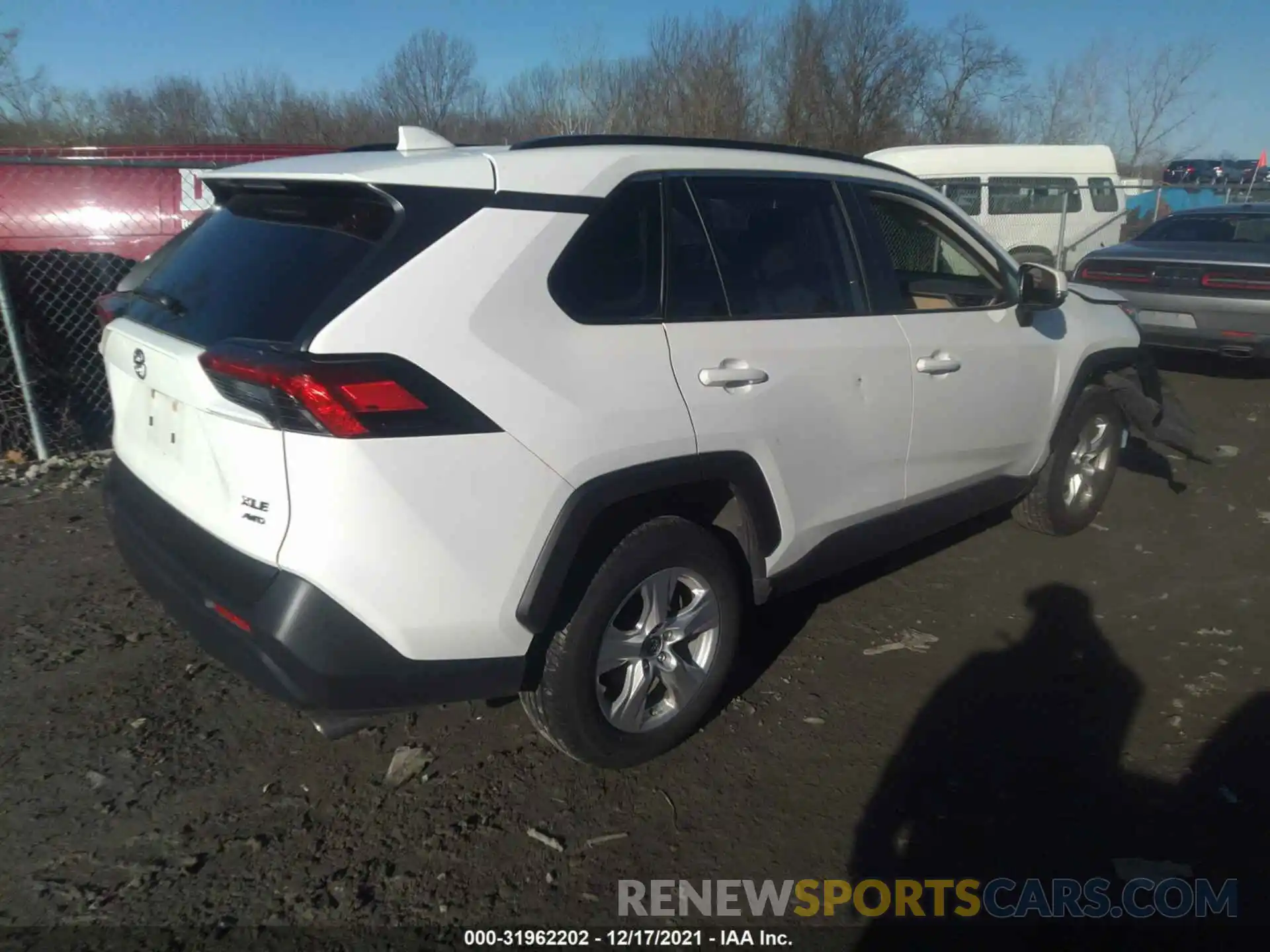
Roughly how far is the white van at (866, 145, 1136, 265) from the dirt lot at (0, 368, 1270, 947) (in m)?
11.8

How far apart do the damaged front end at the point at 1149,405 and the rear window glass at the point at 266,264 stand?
413 centimetres

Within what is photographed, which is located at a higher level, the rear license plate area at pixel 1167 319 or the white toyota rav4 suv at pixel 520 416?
the white toyota rav4 suv at pixel 520 416

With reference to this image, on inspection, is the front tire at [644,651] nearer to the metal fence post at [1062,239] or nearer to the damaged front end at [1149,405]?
the damaged front end at [1149,405]

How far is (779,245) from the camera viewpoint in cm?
339

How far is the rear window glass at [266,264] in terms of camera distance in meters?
2.44

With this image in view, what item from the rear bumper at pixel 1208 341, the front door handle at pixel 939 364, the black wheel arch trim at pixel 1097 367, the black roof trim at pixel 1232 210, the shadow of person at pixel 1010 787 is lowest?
the shadow of person at pixel 1010 787

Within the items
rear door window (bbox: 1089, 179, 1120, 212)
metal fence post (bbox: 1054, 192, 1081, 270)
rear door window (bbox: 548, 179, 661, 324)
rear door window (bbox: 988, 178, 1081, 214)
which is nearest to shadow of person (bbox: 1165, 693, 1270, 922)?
rear door window (bbox: 548, 179, 661, 324)

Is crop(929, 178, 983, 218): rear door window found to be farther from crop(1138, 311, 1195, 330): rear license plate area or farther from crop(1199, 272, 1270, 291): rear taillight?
crop(1199, 272, 1270, 291): rear taillight

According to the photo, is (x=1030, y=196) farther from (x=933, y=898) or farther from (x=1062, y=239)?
(x=933, y=898)

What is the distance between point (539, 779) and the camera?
10.2 ft

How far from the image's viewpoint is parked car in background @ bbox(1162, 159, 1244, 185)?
32562 millimetres

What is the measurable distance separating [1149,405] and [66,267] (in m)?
6.75

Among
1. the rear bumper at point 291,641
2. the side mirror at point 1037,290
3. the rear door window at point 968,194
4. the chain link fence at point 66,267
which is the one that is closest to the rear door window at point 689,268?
the rear bumper at point 291,641

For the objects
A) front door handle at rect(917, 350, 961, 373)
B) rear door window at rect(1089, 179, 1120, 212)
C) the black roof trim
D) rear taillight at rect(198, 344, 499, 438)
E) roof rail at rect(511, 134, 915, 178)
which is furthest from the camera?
rear door window at rect(1089, 179, 1120, 212)
